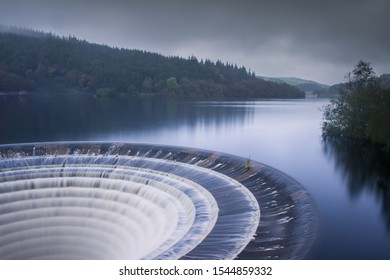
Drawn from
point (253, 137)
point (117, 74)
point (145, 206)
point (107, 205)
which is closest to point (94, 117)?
point (117, 74)

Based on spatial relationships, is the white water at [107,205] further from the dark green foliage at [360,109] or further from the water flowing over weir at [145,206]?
the dark green foliage at [360,109]

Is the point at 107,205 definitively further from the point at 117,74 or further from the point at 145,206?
the point at 117,74

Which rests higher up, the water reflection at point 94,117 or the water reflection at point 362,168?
the water reflection at point 94,117

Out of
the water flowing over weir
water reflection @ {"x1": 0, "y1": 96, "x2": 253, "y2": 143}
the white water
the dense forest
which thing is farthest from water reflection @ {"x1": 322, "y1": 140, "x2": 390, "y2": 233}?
the dense forest

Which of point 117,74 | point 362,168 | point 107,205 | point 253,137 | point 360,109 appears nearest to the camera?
point 107,205

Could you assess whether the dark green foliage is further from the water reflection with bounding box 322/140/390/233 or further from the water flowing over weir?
the water flowing over weir

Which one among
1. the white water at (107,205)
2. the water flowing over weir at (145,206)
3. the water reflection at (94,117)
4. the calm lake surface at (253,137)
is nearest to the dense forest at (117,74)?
the water reflection at (94,117)

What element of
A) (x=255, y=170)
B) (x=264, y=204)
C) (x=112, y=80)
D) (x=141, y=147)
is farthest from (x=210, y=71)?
(x=264, y=204)

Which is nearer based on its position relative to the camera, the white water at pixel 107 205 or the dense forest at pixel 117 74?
the white water at pixel 107 205
